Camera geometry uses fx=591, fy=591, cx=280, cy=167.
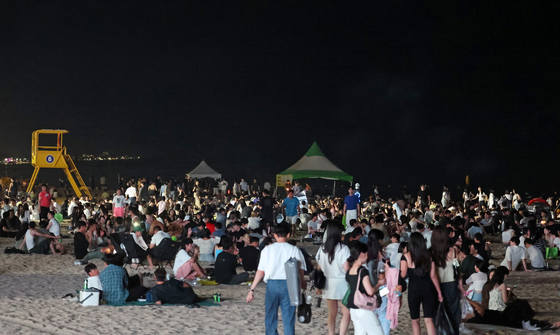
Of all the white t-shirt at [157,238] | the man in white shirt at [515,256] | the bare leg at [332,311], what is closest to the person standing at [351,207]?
the man in white shirt at [515,256]

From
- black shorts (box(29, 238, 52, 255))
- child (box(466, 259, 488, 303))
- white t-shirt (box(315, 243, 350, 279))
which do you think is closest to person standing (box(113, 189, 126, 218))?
black shorts (box(29, 238, 52, 255))

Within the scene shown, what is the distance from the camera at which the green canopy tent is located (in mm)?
26156

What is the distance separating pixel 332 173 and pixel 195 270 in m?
16.4

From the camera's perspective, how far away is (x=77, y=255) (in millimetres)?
13203

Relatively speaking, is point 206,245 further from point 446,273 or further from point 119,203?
point 446,273

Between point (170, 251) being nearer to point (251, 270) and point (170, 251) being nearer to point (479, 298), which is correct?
point (251, 270)

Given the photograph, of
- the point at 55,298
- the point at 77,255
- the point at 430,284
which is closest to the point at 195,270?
the point at 55,298

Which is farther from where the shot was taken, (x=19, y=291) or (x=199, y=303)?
(x=19, y=291)

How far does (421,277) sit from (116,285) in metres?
4.78

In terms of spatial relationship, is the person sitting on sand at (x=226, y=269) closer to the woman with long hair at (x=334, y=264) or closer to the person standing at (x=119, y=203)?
the woman with long hair at (x=334, y=264)

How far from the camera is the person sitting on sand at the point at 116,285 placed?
8633mm

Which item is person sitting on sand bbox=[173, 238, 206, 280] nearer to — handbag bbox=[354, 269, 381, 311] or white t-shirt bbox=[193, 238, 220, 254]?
white t-shirt bbox=[193, 238, 220, 254]

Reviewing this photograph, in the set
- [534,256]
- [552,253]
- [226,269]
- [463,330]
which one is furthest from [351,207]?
[463,330]

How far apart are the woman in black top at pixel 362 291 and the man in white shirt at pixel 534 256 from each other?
8.52 metres
